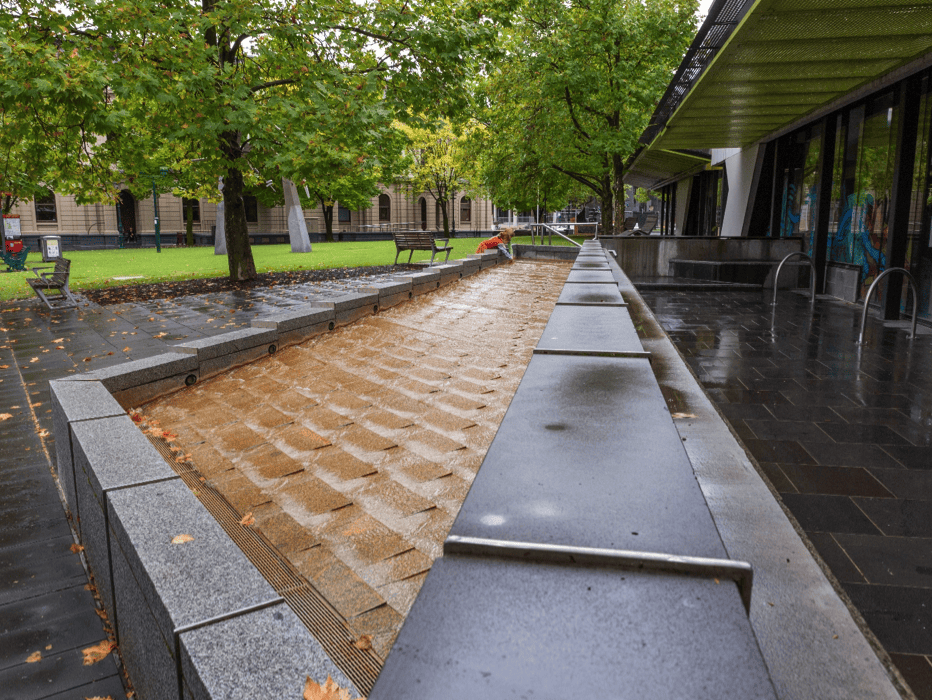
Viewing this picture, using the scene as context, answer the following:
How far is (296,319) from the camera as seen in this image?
7461mm

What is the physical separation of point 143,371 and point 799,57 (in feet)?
31.5

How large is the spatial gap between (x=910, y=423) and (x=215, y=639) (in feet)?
17.4

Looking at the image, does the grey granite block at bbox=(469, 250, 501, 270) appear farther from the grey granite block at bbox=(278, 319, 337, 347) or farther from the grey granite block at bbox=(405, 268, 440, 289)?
the grey granite block at bbox=(278, 319, 337, 347)

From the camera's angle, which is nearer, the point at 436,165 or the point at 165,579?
the point at 165,579

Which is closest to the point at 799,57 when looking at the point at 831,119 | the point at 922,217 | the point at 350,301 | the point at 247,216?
the point at 922,217

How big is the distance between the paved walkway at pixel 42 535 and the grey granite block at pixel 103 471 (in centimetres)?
15

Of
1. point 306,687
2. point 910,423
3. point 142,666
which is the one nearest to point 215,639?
point 306,687

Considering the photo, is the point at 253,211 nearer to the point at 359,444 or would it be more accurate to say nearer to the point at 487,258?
the point at 487,258

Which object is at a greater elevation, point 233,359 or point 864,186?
point 864,186

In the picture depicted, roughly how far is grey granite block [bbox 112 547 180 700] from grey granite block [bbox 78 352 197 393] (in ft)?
8.75

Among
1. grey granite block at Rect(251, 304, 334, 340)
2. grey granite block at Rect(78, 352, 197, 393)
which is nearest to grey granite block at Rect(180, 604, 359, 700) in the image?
grey granite block at Rect(78, 352, 197, 393)

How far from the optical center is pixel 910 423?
5.12m

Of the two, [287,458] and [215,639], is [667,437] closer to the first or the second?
[215,639]

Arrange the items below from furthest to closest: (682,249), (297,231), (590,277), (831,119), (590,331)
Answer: (297,231) → (682,249) → (831,119) → (590,277) → (590,331)
